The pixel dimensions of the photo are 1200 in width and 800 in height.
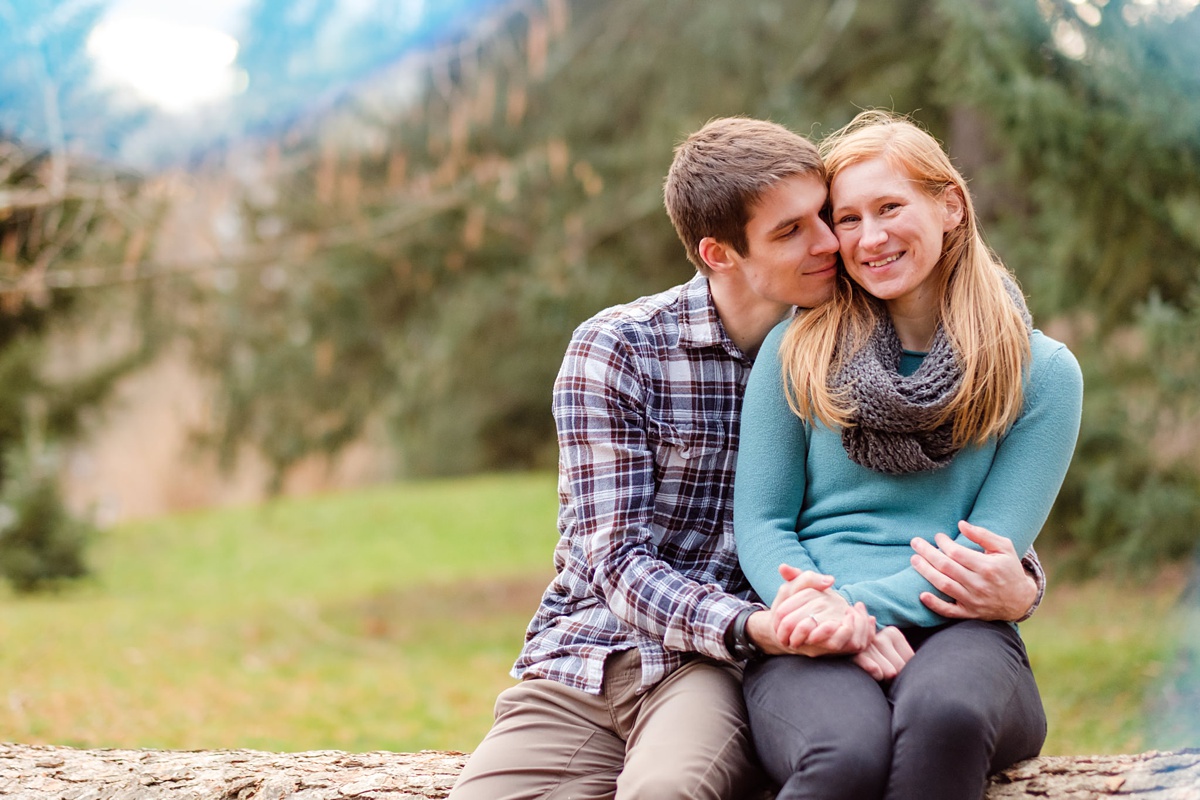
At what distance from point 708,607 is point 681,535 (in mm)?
282

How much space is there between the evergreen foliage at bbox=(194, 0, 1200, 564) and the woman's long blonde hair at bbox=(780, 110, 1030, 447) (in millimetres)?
3436

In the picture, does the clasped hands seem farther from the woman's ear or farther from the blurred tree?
the blurred tree

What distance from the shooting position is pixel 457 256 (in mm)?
7699

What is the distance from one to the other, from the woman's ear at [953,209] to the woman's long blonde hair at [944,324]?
10 mm

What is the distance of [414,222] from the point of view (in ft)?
23.9

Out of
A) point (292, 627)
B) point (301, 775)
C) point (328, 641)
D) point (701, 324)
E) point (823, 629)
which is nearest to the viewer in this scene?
point (823, 629)

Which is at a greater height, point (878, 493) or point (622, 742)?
point (878, 493)

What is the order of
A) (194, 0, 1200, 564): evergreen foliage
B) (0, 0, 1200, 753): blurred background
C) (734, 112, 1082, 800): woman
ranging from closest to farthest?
(734, 112, 1082, 800): woman → (0, 0, 1200, 753): blurred background → (194, 0, 1200, 564): evergreen foliage

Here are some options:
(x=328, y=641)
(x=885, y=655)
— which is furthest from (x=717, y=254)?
(x=328, y=641)

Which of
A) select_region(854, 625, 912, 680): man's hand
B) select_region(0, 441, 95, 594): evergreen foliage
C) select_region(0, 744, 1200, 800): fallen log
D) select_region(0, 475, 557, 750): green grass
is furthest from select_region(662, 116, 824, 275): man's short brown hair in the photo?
select_region(0, 441, 95, 594): evergreen foliage

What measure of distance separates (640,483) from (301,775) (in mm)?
1115

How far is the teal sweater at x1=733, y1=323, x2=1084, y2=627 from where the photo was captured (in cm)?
216

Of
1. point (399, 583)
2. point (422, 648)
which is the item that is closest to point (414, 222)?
point (422, 648)

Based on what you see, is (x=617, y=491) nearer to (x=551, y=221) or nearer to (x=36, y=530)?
(x=551, y=221)
